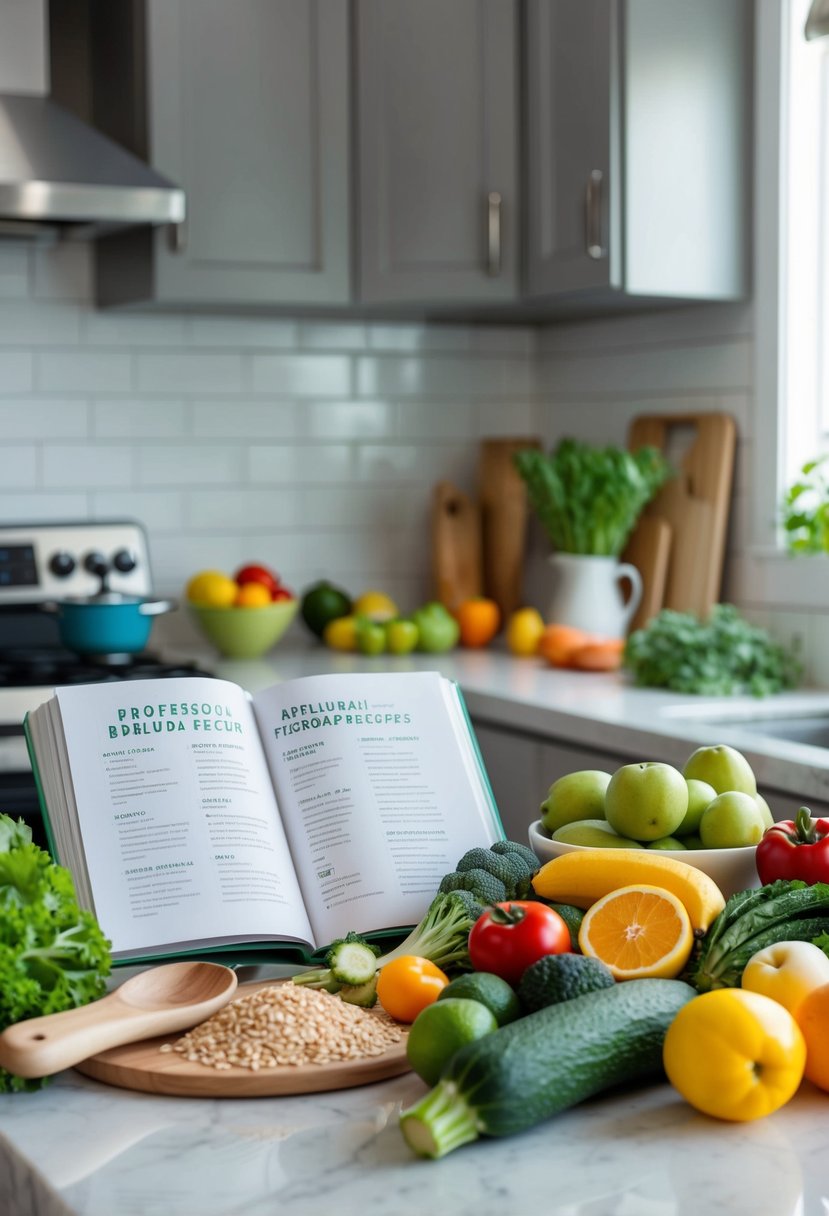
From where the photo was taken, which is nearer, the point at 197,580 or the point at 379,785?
the point at 379,785

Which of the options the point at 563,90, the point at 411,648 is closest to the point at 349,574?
the point at 411,648

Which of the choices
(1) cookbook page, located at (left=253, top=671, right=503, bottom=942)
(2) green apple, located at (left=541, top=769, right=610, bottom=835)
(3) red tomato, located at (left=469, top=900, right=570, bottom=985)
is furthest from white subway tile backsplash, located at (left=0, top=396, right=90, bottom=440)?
(3) red tomato, located at (left=469, top=900, right=570, bottom=985)

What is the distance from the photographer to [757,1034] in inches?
36.7

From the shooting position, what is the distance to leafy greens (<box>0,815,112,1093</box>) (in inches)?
40.1

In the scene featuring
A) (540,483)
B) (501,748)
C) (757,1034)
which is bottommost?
(501,748)

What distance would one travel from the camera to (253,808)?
4.28 ft

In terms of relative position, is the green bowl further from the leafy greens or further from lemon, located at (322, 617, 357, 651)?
the leafy greens

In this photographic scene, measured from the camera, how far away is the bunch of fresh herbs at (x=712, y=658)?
2.70 meters

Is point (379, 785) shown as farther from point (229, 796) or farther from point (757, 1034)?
point (757, 1034)

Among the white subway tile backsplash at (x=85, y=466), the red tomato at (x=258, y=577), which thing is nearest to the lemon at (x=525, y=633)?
the red tomato at (x=258, y=577)

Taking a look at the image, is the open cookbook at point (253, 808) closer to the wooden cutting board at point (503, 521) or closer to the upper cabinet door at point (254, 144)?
the upper cabinet door at point (254, 144)

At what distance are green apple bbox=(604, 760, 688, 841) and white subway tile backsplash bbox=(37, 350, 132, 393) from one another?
7.95 feet

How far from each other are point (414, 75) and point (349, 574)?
1.19 meters

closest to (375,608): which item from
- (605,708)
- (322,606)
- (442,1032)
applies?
(322,606)
